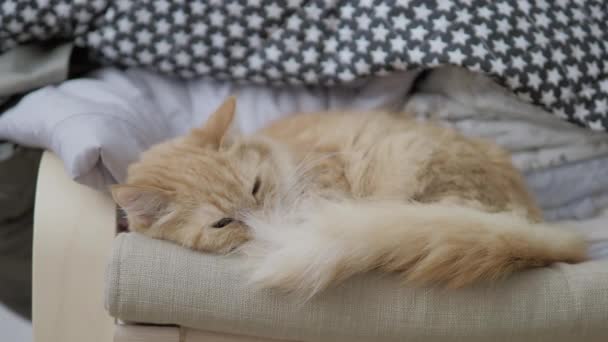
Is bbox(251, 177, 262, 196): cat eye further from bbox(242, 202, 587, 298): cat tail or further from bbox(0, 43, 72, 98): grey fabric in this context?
bbox(0, 43, 72, 98): grey fabric

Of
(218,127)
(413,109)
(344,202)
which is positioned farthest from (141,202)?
(413,109)

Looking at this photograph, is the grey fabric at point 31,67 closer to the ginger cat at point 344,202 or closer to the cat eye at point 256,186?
the ginger cat at point 344,202

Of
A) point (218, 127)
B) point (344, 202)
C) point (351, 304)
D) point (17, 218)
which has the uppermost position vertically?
point (218, 127)

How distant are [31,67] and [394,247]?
1.12 metres

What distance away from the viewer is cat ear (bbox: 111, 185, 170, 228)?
115 cm

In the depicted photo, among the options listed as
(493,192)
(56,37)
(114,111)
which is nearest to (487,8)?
(493,192)

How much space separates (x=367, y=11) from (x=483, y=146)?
1.58 ft

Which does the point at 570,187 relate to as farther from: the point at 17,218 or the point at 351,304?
the point at 17,218

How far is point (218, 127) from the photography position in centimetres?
132

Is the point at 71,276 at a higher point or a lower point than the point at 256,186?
lower

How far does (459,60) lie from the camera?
1521 millimetres

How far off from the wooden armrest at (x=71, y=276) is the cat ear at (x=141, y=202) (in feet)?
0.46

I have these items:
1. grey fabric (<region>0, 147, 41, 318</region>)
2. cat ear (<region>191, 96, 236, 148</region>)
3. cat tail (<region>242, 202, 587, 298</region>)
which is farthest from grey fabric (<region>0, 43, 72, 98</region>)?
cat tail (<region>242, 202, 587, 298</region>)

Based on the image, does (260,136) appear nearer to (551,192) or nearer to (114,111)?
(114,111)
